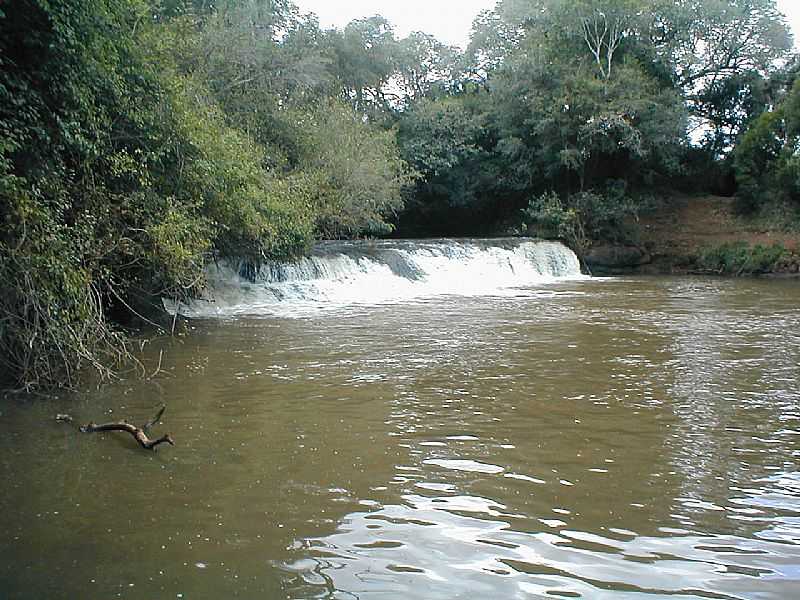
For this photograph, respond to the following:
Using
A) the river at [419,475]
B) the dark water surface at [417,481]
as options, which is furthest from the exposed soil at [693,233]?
the dark water surface at [417,481]

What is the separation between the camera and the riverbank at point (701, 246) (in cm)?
2531

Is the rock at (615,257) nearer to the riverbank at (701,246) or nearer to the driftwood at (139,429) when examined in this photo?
the riverbank at (701,246)

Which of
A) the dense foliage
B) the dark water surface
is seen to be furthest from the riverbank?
the dark water surface

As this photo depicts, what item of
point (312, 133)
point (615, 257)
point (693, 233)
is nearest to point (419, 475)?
point (312, 133)

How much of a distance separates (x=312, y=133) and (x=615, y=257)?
13390 millimetres

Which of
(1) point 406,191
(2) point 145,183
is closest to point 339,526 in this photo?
(2) point 145,183

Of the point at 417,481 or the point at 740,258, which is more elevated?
the point at 740,258

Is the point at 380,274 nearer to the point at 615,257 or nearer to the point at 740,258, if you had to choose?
the point at 615,257

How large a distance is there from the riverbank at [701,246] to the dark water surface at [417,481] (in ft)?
58.0

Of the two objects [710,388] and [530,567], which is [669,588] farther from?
[710,388]

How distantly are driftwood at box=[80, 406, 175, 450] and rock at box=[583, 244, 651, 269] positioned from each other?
23.5m

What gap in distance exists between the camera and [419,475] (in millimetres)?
5020

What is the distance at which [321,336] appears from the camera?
1105 centimetres

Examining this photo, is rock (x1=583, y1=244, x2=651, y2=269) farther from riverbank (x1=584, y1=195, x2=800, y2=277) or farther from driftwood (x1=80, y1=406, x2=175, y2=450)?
driftwood (x1=80, y1=406, x2=175, y2=450)
